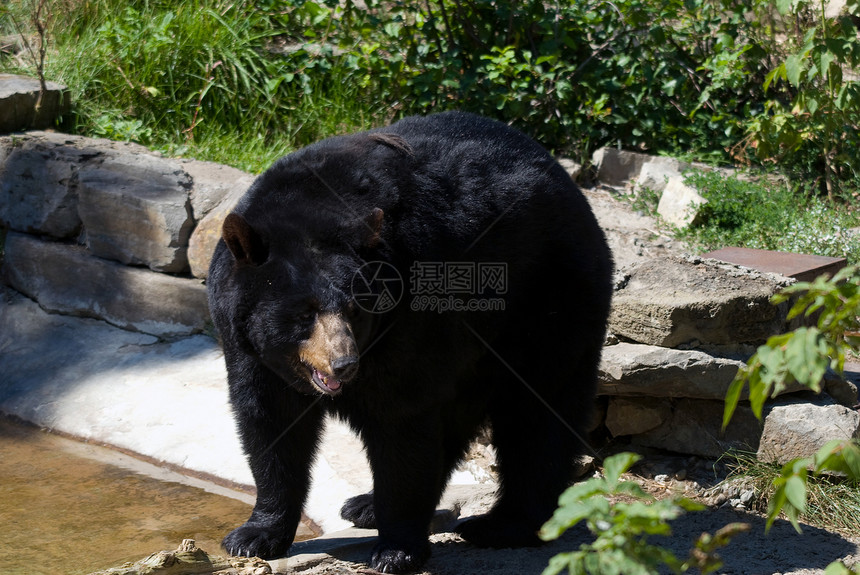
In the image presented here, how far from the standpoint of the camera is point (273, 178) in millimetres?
3736

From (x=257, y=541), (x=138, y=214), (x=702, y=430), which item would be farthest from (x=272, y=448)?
(x=138, y=214)

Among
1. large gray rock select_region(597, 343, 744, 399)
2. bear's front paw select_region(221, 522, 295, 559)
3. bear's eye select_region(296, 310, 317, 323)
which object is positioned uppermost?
bear's eye select_region(296, 310, 317, 323)

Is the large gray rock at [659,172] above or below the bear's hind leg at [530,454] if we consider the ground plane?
above

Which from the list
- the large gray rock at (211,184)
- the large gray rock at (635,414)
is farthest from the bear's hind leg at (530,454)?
the large gray rock at (211,184)

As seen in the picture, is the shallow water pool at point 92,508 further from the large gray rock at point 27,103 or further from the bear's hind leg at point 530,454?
→ the large gray rock at point 27,103

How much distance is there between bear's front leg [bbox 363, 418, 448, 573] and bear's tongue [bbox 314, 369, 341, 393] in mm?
398

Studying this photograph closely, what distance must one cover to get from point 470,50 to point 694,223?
2656 mm

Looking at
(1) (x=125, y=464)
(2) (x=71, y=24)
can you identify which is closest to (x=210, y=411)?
(1) (x=125, y=464)

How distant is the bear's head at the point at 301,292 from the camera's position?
341 centimetres

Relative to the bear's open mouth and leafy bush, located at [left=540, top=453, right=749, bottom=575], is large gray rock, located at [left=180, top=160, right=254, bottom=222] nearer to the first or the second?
the bear's open mouth

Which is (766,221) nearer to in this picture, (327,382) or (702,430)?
(702,430)

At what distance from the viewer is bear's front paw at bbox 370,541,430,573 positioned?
12.5 feet

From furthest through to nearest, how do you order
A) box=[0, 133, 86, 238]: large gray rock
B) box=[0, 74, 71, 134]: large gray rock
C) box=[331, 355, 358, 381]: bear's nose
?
box=[0, 74, 71, 134]: large gray rock < box=[0, 133, 86, 238]: large gray rock < box=[331, 355, 358, 381]: bear's nose

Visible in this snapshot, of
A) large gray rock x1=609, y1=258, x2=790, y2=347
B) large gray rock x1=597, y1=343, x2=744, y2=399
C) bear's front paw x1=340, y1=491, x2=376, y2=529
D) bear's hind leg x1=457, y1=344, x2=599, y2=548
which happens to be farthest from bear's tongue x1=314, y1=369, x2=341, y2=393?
large gray rock x1=609, y1=258, x2=790, y2=347
